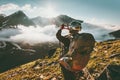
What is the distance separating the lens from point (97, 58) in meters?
22.6

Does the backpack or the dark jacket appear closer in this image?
the backpack

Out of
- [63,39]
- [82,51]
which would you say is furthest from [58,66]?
[82,51]

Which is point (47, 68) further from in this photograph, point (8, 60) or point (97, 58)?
point (8, 60)

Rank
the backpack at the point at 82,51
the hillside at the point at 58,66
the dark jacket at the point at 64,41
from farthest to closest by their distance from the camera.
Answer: the hillside at the point at 58,66 < the dark jacket at the point at 64,41 < the backpack at the point at 82,51

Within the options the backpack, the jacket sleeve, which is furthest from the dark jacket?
the backpack

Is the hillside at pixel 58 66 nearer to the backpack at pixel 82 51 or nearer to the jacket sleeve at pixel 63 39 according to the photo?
the jacket sleeve at pixel 63 39

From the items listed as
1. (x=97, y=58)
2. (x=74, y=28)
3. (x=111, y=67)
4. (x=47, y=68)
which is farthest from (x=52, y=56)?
(x=74, y=28)

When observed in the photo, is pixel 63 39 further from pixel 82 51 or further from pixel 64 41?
pixel 82 51

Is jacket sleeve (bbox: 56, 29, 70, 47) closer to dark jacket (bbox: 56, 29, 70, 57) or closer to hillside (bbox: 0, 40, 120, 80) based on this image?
dark jacket (bbox: 56, 29, 70, 57)

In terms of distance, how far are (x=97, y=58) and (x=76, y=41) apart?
50.0 feet

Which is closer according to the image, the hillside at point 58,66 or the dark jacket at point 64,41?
the dark jacket at point 64,41

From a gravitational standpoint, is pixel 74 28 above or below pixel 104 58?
above

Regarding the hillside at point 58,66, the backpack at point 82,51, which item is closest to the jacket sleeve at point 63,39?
the backpack at point 82,51

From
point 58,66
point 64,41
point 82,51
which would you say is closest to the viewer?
point 82,51
